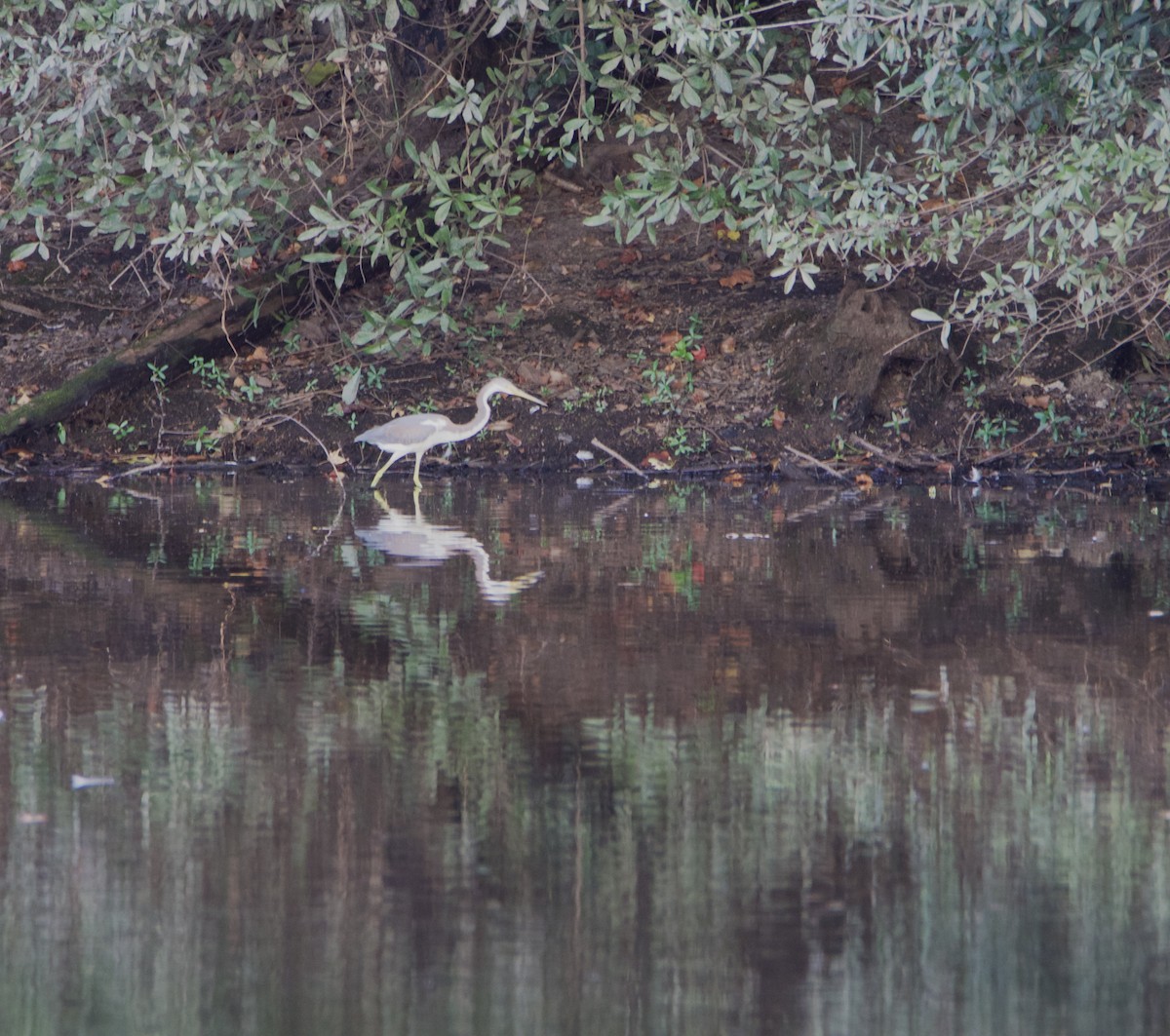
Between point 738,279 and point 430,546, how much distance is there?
650cm

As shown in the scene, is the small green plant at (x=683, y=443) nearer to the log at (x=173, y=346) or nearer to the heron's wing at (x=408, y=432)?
the heron's wing at (x=408, y=432)

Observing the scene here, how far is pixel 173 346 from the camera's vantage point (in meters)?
14.1

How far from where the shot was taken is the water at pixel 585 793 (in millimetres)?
4180

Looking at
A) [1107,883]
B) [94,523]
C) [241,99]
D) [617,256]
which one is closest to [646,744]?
[1107,883]

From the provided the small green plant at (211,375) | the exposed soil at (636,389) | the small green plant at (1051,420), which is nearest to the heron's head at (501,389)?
the exposed soil at (636,389)

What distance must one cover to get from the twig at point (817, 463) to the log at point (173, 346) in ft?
13.6

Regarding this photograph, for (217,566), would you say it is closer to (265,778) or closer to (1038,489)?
(265,778)

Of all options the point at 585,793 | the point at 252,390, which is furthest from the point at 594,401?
the point at 585,793

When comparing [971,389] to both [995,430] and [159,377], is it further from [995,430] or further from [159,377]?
[159,377]

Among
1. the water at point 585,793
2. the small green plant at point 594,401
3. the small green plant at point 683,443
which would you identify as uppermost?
the small green plant at point 594,401

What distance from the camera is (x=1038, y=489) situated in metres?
12.3

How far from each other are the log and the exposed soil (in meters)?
0.15

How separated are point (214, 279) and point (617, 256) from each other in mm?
4076

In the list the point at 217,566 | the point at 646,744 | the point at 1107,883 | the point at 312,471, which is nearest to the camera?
the point at 1107,883
